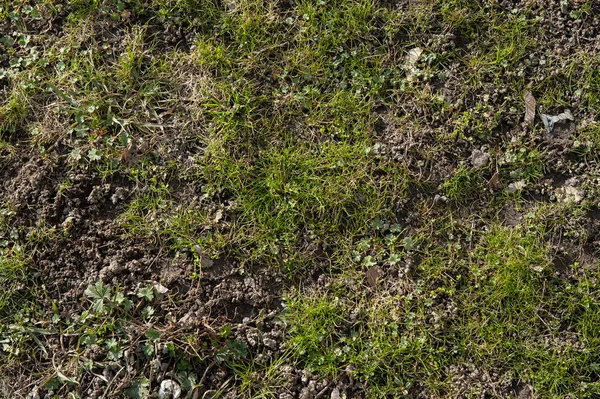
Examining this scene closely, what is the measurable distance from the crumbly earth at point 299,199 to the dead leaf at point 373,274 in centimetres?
1

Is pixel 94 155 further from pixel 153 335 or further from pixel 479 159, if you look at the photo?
pixel 479 159

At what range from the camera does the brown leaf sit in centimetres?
340

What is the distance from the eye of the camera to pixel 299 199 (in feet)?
10.9

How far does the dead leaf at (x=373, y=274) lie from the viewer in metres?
3.19

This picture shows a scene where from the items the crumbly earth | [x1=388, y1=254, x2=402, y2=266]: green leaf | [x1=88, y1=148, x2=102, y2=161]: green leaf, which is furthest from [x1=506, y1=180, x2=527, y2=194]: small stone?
[x1=88, y1=148, x2=102, y2=161]: green leaf

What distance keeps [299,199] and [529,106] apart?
4.52 feet

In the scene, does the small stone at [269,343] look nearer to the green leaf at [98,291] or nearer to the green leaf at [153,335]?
the green leaf at [153,335]

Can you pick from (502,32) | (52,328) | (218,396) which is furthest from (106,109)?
(502,32)

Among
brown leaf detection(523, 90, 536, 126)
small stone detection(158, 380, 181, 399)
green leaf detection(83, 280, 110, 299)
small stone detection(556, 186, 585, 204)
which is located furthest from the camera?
brown leaf detection(523, 90, 536, 126)

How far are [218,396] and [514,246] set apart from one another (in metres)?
1.69

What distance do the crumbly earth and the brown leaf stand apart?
29mm

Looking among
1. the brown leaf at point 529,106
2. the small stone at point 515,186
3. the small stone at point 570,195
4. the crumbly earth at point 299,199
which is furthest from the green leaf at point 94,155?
the small stone at point 570,195

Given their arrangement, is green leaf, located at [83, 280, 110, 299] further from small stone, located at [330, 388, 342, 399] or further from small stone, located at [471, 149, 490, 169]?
small stone, located at [471, 149, 490, 169]

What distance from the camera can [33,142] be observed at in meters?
3.44
